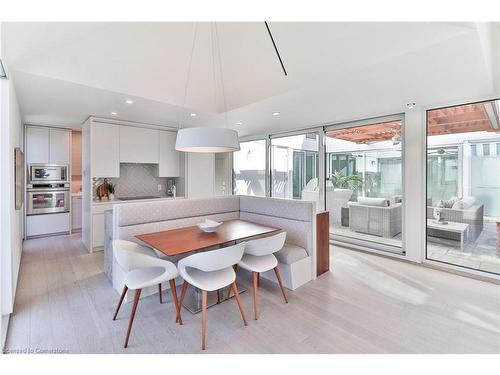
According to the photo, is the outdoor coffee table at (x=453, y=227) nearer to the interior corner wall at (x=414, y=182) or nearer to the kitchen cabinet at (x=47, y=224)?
the interior corner wall at (x=414, y=182)

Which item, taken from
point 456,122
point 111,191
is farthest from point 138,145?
point 456,122

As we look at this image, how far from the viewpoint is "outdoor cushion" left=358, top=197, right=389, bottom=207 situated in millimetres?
4147

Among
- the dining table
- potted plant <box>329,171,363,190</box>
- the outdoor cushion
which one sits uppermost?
potted plant <box>329,171,363,190</box>

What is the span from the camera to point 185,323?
2.17 m

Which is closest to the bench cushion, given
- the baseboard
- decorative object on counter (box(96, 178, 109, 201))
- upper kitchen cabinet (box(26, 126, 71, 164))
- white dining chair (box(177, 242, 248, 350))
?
white dining chair (box(177, 242, 248, 350))

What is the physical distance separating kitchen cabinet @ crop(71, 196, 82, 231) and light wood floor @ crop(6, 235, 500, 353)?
7.85 feet

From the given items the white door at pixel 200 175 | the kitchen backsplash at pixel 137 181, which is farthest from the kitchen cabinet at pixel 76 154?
the white door at pixel 200 175

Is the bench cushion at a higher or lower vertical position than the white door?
lower

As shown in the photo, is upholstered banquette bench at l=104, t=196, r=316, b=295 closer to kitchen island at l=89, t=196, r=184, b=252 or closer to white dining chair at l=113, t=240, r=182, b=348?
white dining chair at l=113, t=240, r=182, b=348

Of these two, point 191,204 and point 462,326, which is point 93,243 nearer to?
point 191,204

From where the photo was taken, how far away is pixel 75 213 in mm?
5516

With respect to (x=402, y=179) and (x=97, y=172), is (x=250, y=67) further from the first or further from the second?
(x=97, y=172)
